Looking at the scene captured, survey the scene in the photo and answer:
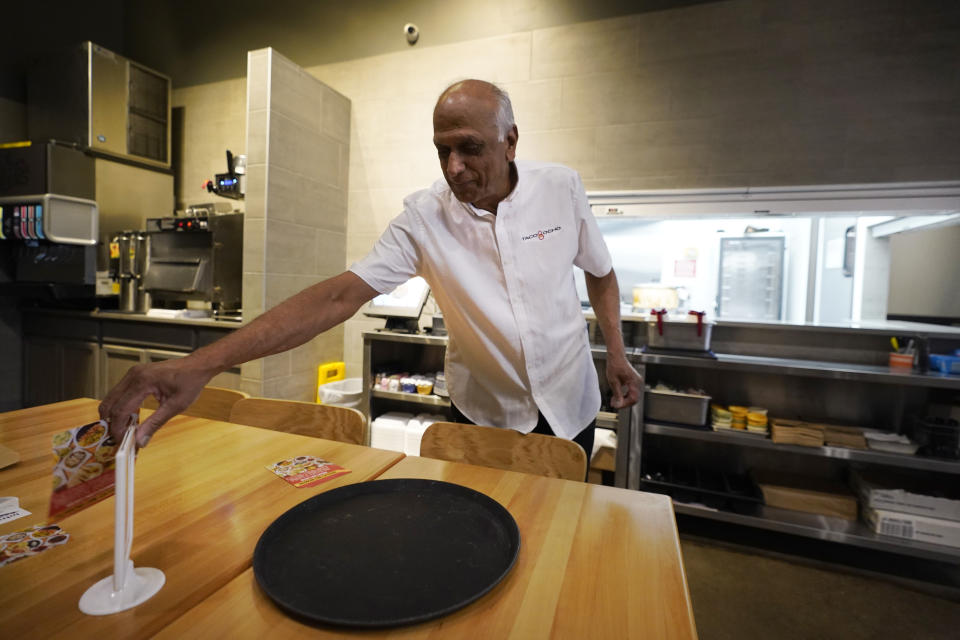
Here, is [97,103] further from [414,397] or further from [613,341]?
[613,341]

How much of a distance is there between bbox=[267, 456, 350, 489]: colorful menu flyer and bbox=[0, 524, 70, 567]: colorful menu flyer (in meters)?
0.38

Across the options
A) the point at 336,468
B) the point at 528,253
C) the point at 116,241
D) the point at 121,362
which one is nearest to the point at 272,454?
the point at 336,468

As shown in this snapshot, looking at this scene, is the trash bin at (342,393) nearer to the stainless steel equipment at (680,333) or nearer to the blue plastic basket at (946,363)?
the stainless steel equipment at (680,333)

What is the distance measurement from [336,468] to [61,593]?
51 cm

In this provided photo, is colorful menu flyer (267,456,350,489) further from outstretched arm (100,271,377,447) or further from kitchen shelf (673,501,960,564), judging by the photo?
kitchen shelf (673,501,960,564)

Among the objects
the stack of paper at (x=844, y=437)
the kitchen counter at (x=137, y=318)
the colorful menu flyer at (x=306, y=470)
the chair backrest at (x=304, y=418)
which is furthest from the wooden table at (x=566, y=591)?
the kitchen counter at (x=137, y=318)

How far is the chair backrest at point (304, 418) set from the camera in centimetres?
142

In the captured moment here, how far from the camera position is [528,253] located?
1.39 m

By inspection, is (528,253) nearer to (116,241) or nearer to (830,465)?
(830,465)

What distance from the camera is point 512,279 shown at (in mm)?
1379

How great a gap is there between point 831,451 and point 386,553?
217 centimetres

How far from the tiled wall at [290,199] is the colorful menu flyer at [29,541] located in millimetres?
2035

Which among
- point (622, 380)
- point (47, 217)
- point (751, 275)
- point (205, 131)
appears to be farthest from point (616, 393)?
point (205, 131)

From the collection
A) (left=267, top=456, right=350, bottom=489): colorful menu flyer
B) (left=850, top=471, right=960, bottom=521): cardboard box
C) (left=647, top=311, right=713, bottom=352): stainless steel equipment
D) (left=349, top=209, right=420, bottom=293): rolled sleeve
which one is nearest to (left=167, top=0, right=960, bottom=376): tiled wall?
(left=647, top=311, right=713, bottom=352): stainless steel equipment
